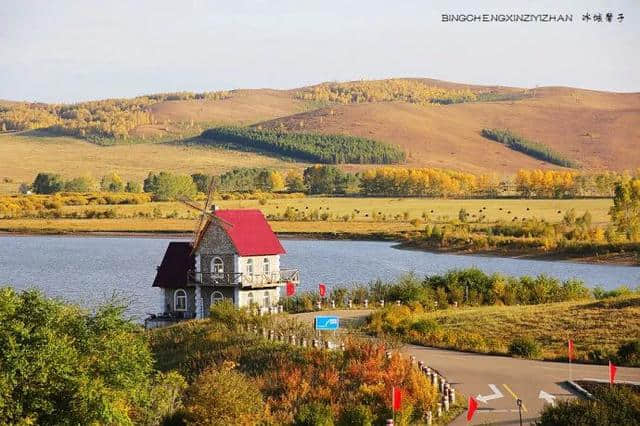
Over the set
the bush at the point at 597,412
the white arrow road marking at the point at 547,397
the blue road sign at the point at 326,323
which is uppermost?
the blue road sign at the point at 326,323

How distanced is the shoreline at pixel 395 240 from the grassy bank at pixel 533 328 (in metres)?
38.7

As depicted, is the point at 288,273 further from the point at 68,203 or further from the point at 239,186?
the point at 239,186

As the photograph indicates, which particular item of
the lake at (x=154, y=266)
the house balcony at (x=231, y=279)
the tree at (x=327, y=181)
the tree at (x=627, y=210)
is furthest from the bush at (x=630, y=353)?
the tree at (x=327, y=181)

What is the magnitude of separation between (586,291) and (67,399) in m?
32.0

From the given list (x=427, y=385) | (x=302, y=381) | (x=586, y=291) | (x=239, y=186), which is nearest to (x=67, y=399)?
(x=302, y=381)

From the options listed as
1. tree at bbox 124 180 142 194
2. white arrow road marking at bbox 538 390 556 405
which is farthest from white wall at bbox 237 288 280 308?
tree at bbox 124 180 142 194

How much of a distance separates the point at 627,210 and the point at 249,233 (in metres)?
47.3

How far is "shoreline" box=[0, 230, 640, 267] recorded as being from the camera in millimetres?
82750

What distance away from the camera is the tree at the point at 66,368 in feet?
83.2

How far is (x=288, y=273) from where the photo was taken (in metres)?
53.9

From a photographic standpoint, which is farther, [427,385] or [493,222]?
[493,222]

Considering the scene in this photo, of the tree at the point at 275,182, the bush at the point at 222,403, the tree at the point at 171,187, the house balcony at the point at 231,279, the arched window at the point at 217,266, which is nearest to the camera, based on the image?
the bush at the point at 222,403

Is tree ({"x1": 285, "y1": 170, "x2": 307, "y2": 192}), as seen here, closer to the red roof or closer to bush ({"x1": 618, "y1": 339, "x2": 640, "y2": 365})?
the red roof

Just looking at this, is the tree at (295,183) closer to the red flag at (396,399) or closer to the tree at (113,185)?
the tree at (113,185)
